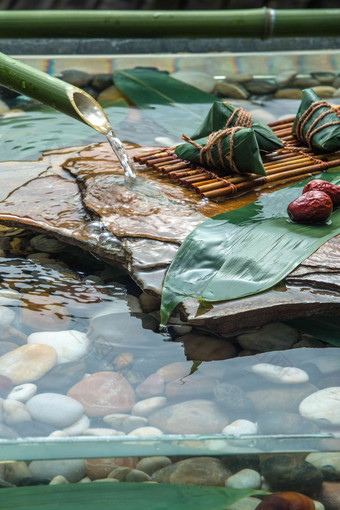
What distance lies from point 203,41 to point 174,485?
2131 millimetres

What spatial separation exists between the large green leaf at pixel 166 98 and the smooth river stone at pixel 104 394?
3.32 feet

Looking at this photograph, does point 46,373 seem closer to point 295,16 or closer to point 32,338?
point 32,338

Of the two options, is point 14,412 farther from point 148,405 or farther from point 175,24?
point 175,24

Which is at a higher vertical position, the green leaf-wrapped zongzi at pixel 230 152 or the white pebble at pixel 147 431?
the green leaf-wrapped zongzi at pixel 230 152

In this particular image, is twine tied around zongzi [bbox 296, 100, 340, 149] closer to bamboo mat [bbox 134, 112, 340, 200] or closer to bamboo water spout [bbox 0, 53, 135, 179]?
bamboo mat [bbox 134, 112, 340, 200]

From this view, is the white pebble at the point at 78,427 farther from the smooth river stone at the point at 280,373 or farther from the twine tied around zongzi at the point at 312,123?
the twine tied around zongzi at the point at 312,123

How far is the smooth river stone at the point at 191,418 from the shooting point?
37.6 inches

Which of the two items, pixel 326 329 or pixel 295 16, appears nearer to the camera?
pixel 326 329

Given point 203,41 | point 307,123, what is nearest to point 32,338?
point 307,123

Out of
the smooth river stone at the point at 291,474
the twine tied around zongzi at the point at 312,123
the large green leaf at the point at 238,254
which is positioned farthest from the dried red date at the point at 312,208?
the smooth river stone at the point at 291,474

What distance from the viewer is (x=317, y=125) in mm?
1675

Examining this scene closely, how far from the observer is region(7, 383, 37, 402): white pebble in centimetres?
100

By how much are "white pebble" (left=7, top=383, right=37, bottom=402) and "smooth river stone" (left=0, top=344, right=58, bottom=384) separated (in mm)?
13

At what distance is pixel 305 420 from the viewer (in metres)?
0.97
